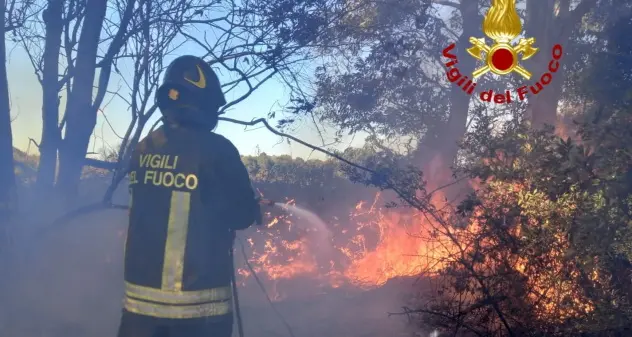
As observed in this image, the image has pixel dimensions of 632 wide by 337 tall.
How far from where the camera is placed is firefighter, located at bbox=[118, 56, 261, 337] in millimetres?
3596

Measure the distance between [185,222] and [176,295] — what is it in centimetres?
44

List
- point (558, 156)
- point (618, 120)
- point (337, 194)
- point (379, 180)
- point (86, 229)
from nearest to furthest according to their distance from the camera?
point (618, 120)
point (558, 156)
point (379, 180)
point (86, 229)
point (337, 194)

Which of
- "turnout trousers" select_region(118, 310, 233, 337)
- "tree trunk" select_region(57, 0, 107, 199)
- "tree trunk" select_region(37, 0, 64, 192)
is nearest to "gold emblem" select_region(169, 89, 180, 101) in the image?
"turnout trousers" select_region(118, 310, 233, 337)

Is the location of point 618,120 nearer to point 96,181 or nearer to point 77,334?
point 77,334

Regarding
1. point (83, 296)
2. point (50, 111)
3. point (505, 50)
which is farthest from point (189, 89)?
point (505, 50)

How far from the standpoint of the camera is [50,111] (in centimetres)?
716

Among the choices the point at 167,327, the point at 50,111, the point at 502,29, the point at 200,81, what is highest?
the point at 502,29

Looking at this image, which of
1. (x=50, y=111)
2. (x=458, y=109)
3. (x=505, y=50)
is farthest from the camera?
(x=458, y=109)

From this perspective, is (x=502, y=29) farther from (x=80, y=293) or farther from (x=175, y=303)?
(x=80, y=293)

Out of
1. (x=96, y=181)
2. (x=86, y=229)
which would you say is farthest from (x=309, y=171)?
(x=86, y=229)

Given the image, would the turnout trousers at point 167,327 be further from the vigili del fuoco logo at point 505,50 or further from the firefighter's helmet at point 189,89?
the vigili del fuoco logo at point 505,50

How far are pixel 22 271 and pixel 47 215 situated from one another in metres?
0.75

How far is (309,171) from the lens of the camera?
2073 centimetres

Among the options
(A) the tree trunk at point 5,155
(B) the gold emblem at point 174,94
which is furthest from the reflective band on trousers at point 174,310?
(A) the tree trunk at point 5,155
